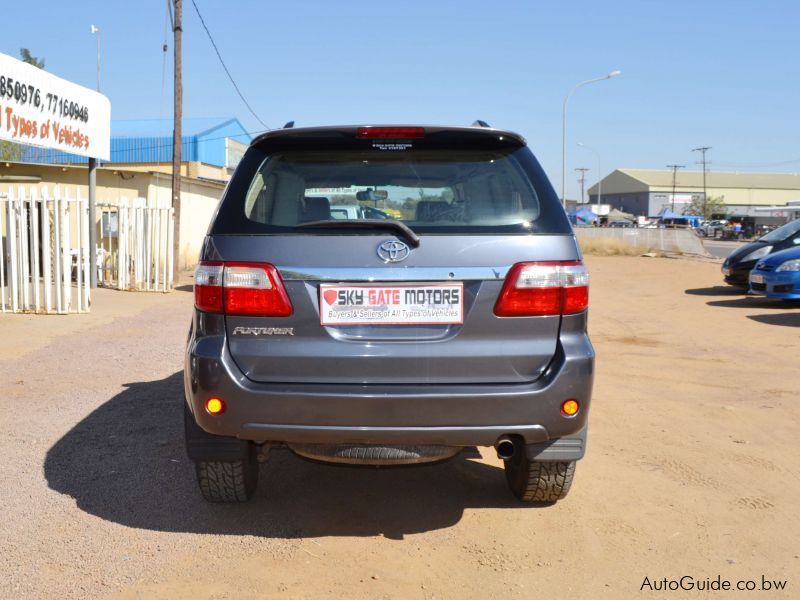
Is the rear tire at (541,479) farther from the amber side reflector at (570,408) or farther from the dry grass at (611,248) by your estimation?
the dry grass at (611,248)

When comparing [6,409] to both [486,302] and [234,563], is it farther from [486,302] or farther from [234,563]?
[486,302]

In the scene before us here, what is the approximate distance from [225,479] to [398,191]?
1.59 metres

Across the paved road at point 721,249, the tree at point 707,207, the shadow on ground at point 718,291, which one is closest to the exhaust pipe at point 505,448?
the shadow on ground at point 718,291

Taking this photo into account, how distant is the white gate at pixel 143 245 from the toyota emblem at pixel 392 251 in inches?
522

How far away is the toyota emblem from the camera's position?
3.20m

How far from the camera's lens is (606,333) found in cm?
1057

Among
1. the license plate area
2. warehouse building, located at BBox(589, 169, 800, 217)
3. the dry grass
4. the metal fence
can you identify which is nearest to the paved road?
the metal fence

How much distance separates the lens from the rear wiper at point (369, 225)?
321cm

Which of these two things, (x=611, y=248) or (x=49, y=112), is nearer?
(x=49, y=112)

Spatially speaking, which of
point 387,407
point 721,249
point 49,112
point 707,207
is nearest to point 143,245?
point 49,112

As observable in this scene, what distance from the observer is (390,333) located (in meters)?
3.21

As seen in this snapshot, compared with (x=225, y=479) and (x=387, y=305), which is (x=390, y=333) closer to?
(x=387, y=305)

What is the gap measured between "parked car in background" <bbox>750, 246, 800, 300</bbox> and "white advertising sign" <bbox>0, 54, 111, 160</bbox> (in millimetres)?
12272

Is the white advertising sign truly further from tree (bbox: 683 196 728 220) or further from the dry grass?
tree (bbox: 683 196 728 220)
